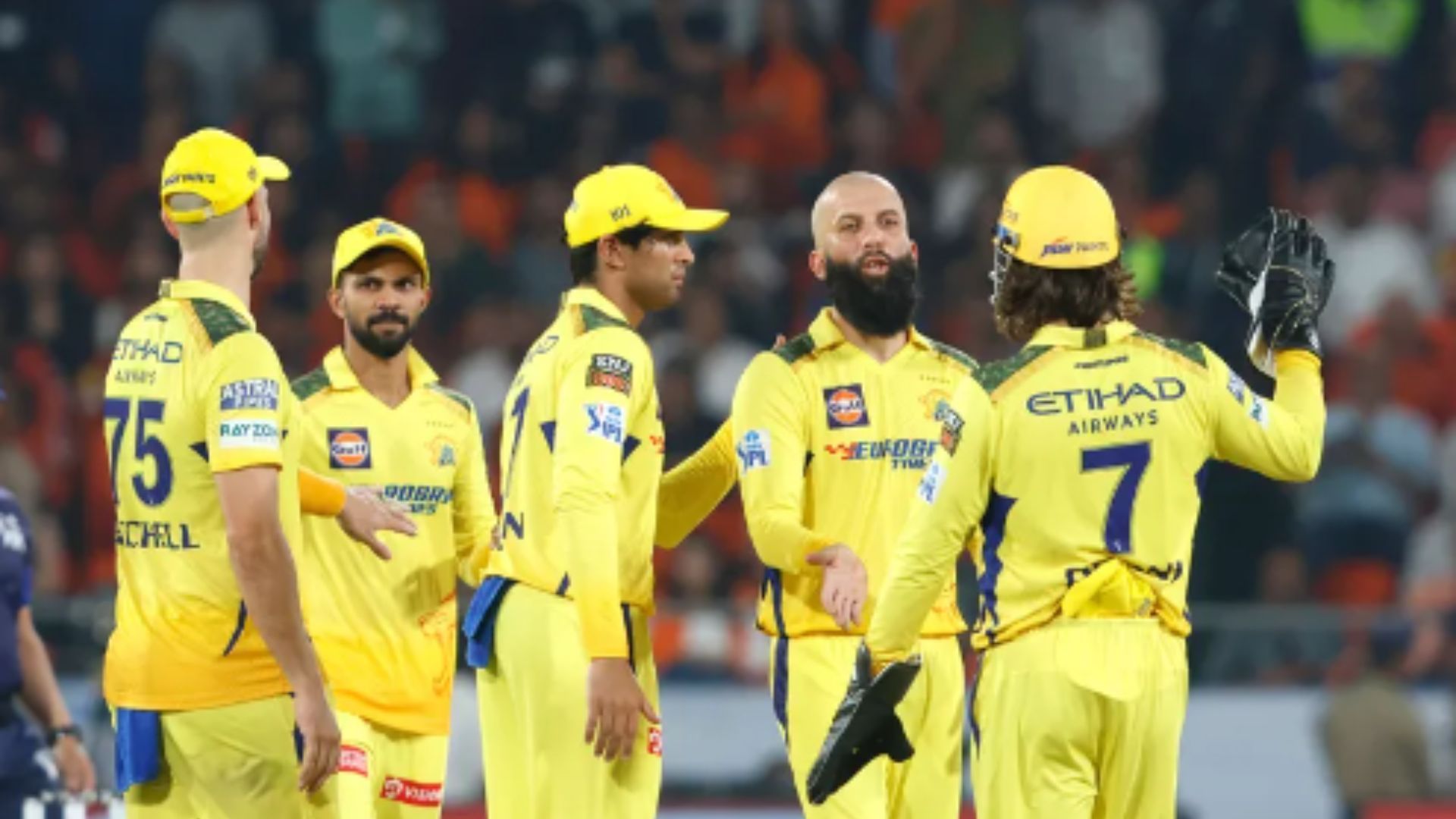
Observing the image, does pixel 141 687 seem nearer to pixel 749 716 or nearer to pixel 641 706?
pixel 641 706

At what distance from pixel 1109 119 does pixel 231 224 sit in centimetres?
1069

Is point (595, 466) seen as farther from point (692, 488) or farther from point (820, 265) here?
point (820, 265)

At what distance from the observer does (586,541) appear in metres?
7.06

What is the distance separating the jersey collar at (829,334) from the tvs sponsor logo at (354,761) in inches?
79.3

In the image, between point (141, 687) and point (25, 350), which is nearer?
point (141, 687)

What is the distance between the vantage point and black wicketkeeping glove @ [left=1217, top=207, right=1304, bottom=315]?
23.9 ft

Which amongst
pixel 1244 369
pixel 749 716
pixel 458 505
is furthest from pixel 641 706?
pixel 1244 369

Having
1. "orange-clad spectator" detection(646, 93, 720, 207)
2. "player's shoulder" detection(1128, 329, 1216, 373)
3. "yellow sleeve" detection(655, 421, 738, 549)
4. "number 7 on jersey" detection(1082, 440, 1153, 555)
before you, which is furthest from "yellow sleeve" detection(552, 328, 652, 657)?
"orange-clad spectator" detection(646, 93, 720, 207)

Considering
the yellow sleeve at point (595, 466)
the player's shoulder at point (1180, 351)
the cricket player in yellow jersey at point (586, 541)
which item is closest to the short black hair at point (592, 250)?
the cricket player in yellow jersey at point (586, 541)

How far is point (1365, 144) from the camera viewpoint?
16.0 meters

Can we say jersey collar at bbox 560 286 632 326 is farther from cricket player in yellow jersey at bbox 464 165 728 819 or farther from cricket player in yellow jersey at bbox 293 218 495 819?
cricket player in yellow jersey at bbox 293 218 495 819

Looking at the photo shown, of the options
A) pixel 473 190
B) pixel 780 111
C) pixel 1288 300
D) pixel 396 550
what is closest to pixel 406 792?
pixel 396 550

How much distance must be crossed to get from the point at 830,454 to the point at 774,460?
8.6 inches

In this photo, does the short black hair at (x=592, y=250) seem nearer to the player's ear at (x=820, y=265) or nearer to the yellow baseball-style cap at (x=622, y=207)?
the yellow baseball-style cap at (x=622, y=207)
